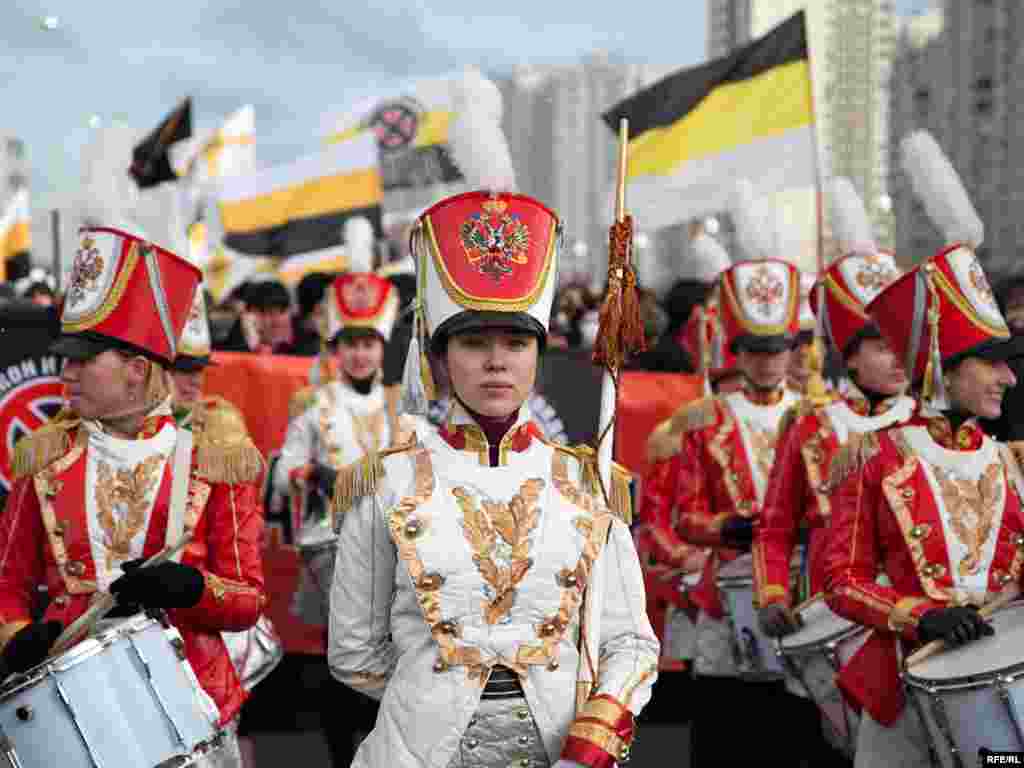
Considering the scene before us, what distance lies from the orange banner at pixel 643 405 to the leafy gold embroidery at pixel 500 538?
22.8 ft

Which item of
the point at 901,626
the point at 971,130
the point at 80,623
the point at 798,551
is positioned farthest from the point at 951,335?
the point at 971,130

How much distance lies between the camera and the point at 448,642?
3.61 metres

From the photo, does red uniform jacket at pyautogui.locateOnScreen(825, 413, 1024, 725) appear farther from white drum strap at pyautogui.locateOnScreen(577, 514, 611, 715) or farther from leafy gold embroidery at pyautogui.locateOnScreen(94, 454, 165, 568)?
leafy gold embroidery at pyautogui.locateOnScreen(94, 454, 165, 568)

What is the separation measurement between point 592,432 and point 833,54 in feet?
469

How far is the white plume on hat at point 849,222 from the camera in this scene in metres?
7.63

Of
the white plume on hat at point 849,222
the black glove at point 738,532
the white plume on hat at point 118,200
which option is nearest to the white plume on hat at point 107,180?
the white plume on hat at point 118,200

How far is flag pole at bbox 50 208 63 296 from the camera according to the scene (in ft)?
26.3

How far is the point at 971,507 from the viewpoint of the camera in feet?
16.9

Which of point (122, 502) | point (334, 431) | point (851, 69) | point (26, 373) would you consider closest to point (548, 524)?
point (122, 502)

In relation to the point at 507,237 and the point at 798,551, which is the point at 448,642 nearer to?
the point at 507,237

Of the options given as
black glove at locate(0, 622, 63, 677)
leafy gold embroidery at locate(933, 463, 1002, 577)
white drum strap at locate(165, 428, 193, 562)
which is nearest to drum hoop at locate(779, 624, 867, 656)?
leafy gold embroidery at locate(933, 463, 1002, 577)

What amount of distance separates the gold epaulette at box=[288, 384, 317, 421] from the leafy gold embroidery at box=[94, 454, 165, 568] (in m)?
4.99

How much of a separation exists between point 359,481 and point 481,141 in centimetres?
95

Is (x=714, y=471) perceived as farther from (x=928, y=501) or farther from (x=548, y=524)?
(x=548, y=524)
